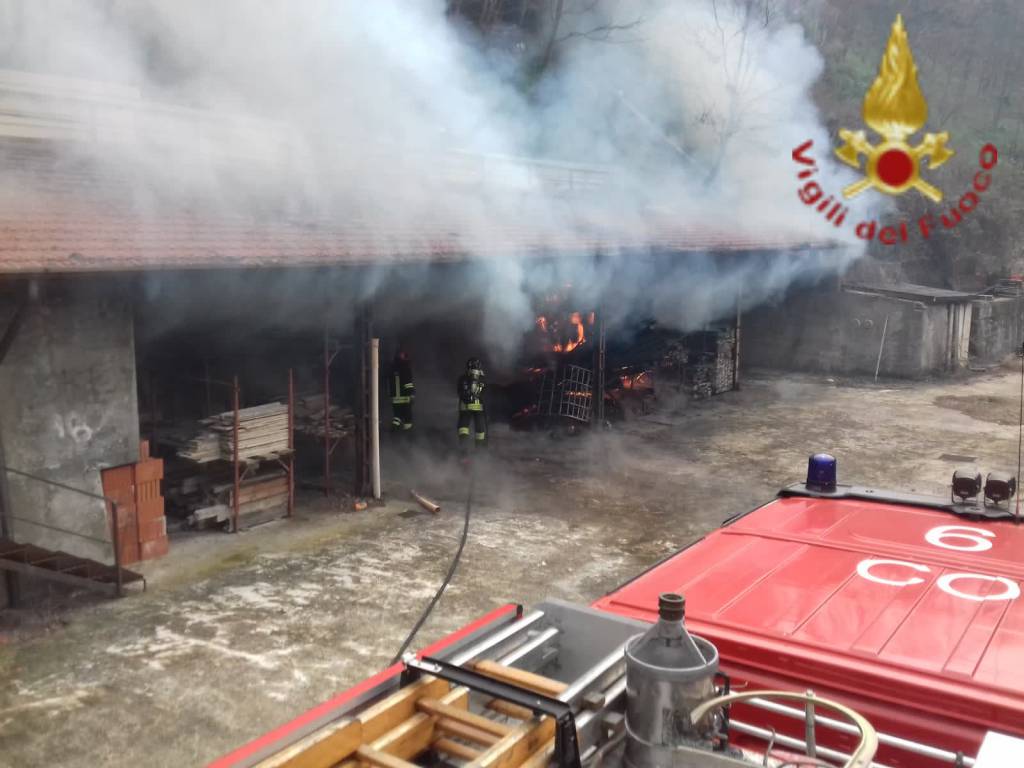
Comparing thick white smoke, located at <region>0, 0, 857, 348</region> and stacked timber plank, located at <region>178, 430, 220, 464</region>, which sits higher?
thick white smoke, located at <region>0, 0, 857, 348</region>

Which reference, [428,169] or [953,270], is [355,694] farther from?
[953,270]

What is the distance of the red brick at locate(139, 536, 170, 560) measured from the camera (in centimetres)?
760

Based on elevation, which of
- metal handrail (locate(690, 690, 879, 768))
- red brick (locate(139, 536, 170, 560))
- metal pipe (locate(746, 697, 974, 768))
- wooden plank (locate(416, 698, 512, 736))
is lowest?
red brick (locate(139, 536, 170, 560))

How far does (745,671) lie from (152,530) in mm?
6066

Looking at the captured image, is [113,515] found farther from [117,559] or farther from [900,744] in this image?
[900,744]

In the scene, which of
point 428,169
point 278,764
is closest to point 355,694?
point 278,764

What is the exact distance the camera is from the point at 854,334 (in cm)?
1902

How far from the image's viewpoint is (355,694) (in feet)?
7.45

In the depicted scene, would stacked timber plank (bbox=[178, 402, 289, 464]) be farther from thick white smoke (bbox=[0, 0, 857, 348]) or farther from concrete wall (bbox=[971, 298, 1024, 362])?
concrete wall (bbox=[971, 298, 1024, 362])

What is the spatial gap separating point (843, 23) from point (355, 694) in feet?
106

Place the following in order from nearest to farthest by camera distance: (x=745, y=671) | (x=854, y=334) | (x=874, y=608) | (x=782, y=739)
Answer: (x=782, y=739) → (x=745, y=671) → (x=874, y=608) → (x=854, y=334)

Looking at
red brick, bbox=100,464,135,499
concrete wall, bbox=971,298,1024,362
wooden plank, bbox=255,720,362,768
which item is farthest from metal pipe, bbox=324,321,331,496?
concrete wall, bbox=971,298,1024,362

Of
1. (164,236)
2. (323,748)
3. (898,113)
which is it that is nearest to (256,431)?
(164,236)

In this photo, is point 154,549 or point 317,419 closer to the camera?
point 154,549
